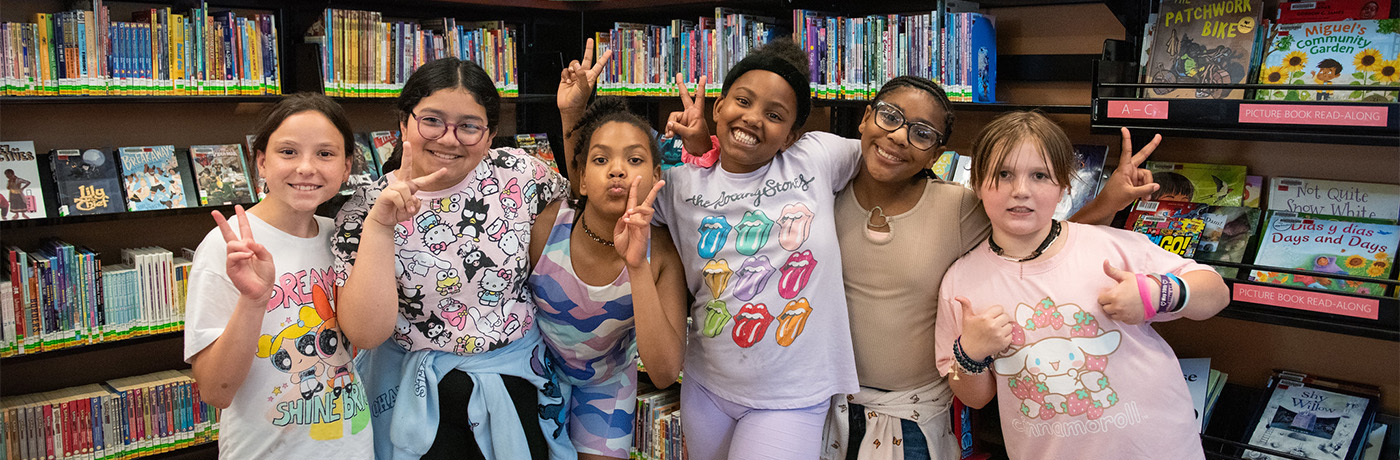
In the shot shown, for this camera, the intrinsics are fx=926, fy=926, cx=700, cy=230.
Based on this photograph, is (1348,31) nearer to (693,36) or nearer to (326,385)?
(693,36)

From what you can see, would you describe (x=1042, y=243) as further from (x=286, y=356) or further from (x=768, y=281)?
(x=286, y=356)

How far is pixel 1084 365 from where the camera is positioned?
5.59ft

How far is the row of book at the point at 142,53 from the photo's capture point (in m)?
2.63

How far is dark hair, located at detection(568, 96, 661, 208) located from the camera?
74.3 inches

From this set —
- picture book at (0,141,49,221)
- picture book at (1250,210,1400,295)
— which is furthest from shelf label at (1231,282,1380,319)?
picture book at (0,141,49,221)

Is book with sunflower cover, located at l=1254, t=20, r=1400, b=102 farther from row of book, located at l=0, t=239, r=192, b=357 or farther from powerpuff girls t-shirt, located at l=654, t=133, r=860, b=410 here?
row of book, located at l=0, t=239, r=192, b=357

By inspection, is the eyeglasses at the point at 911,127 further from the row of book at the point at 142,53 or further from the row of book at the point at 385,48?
the row of book at the point at 142,53

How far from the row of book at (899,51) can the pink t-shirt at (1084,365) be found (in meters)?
0.94

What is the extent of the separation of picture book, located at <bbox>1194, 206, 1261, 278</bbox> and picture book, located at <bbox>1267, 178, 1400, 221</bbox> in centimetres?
12

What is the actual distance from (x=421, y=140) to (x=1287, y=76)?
74.9 inches

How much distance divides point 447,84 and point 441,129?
0.31ft

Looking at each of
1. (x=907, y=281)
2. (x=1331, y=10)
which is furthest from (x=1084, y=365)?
(x=1331, y=10)

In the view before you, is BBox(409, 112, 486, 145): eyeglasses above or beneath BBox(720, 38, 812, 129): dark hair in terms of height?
beneath

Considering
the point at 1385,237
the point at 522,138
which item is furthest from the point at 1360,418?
the point at 522,138
